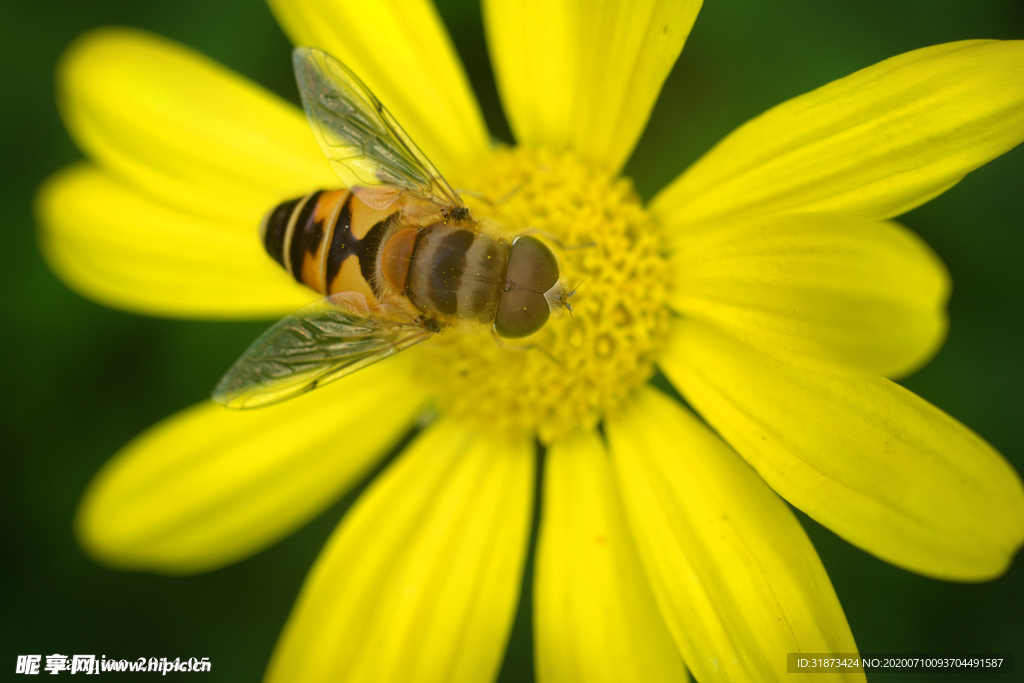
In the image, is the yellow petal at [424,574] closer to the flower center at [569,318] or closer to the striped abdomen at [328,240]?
the flower center at [569,318]

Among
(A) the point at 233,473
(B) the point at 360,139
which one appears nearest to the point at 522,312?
(B) the point at 360,139

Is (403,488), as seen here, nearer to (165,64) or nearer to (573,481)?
(573,481)

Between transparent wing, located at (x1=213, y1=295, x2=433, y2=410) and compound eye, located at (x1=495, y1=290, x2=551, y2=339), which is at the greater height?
compound eye, located at (x1=495, y1=290, x2=551, y2=339)

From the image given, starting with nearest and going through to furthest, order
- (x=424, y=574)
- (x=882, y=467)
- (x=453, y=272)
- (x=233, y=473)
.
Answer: (x=882, y=467)
(x=453, y=272)
(x=424, y=574)
(x=233, y=473)

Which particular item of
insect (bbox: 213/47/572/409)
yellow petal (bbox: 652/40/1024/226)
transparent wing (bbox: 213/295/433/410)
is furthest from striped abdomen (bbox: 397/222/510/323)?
yellow petal (bbox: 652/40/1024/226)

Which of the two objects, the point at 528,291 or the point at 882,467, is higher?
the point at 528,291

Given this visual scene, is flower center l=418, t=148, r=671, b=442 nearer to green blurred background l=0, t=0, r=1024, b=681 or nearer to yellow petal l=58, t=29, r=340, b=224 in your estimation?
green blurred background l=0, t=0, r=1024, b=681

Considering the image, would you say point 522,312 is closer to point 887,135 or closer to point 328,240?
point 328,240
